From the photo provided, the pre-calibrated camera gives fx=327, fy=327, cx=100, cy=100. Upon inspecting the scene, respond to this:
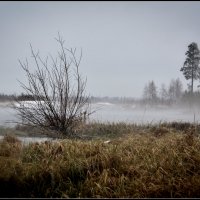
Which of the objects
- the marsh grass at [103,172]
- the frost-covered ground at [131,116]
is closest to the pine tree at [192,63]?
the frost-covered ground at [131,116]

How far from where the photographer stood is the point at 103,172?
5582 mm

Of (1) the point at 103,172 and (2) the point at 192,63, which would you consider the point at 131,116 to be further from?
(1) the point at 103,172

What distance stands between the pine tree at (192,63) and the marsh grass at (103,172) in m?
41.0

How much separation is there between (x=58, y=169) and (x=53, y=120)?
362cm

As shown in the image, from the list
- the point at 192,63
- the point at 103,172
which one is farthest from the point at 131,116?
the point at 103,172

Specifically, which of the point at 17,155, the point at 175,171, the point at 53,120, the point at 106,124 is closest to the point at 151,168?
the point at 175,171

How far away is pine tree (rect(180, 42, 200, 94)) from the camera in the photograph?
4591cm

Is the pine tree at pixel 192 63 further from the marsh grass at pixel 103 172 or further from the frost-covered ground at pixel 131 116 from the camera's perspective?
the marsh grass at pixel 103 172

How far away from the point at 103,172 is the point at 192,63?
4314cm

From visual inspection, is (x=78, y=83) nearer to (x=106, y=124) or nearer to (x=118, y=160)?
(x=118, y=160)

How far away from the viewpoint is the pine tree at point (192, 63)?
45906 mm

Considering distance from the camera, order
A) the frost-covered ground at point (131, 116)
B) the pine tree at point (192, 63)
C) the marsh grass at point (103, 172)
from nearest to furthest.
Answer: the marsh grass at point (103, 172)
the frost-covered ground at point (131, 116)
the pine tree at point (192, 63)

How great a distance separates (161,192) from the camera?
16.3 feet

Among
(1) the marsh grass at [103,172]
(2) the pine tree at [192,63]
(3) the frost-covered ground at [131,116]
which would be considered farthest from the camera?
(2) the pine tree at [192,63]
